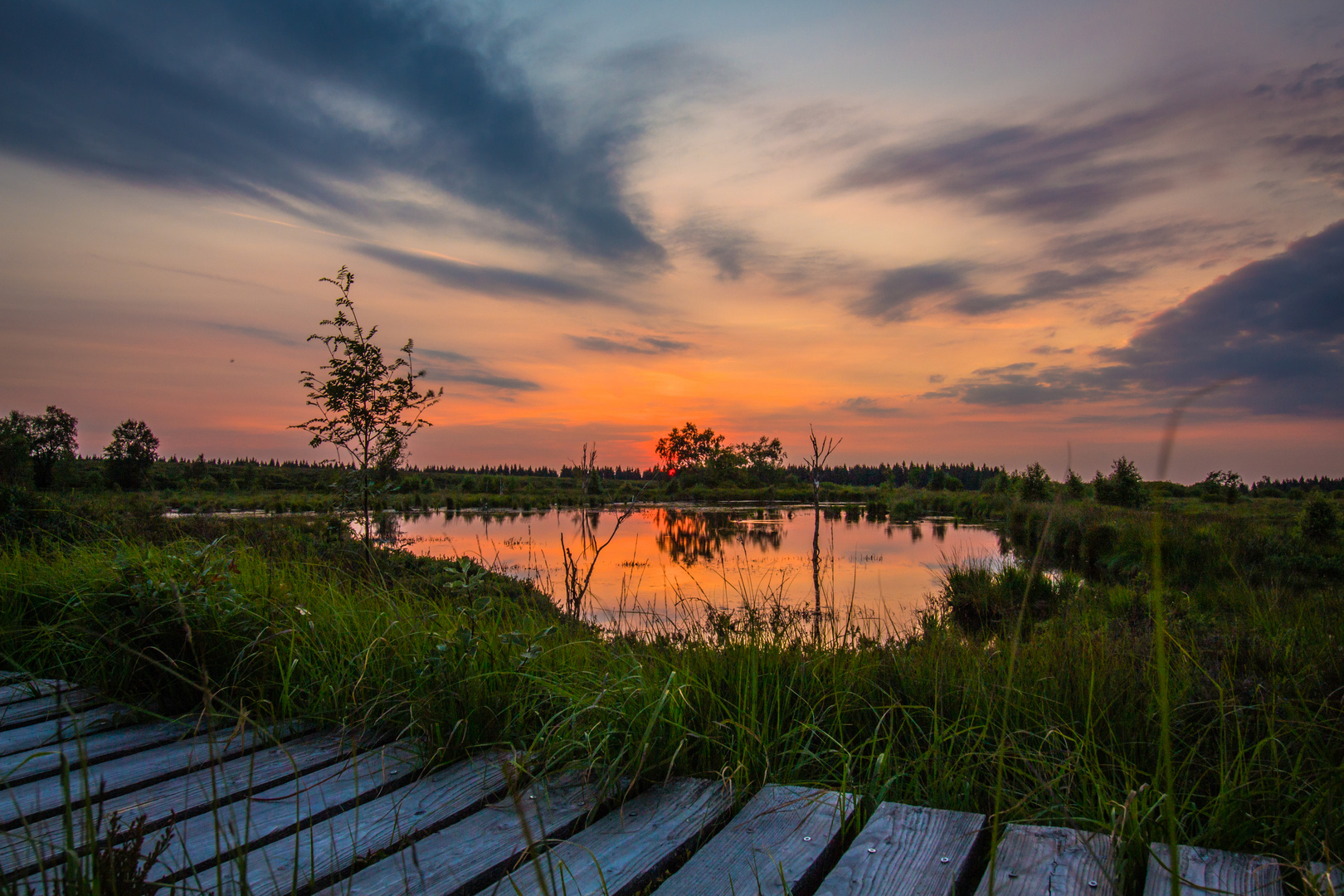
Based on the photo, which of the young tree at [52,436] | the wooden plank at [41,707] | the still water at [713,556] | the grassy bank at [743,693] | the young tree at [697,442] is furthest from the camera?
the young tree at [697,442]

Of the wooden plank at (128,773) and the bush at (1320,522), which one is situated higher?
the bush at (1320,522)

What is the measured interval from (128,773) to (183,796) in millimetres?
309

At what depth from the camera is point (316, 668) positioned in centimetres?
259

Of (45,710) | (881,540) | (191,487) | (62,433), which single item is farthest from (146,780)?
(191,487)

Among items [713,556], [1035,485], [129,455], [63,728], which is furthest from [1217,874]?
[129,455]

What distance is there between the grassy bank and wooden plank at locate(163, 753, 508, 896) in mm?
149

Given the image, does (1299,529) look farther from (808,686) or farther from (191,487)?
(191,487)

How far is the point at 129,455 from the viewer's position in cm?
3628

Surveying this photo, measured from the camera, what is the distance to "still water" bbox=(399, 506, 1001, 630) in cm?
545

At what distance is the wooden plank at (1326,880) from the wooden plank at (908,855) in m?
0.57

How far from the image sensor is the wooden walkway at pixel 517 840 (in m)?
1.40

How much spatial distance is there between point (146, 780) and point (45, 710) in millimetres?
1019

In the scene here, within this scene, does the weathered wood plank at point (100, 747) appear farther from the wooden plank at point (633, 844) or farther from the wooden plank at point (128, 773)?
the wooden plank at point (633, 844)

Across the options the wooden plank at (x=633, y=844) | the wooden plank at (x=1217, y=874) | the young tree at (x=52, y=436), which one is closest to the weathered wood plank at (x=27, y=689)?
the wooden plank at (x=633, y=844)
